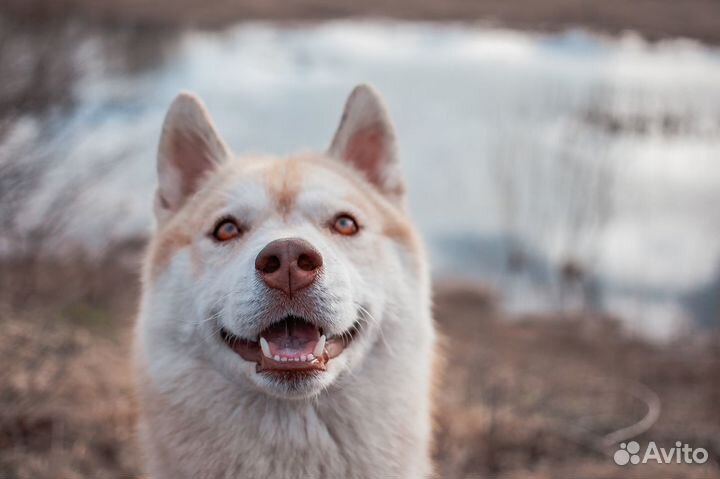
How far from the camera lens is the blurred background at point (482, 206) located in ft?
20.4

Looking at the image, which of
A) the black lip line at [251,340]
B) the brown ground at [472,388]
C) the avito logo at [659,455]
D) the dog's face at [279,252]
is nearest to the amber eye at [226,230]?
the dog's face at [279,252]

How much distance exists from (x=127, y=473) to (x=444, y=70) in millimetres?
14583

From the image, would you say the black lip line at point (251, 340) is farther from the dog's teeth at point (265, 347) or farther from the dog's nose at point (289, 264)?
the dog's nose at point (289, 264)

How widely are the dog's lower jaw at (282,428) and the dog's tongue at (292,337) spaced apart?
338mm

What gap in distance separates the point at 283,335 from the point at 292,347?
0.06 meters

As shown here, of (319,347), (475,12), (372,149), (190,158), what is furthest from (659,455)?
(475,12)

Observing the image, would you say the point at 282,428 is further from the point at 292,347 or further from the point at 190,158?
the point at 190,158

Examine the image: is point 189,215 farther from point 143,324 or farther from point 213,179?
point 143,324

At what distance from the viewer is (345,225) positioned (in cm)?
350

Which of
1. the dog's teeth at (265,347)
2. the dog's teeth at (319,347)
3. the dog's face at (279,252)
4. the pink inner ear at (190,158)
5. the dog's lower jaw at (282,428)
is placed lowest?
the dog's lower jaw at (282,428)

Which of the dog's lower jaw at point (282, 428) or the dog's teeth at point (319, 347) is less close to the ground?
the dog's teeth at point (319, 347)

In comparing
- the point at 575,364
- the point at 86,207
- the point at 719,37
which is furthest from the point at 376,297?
the point at 719,37

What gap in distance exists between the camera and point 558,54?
18484mm

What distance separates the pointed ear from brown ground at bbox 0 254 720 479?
1.58m
